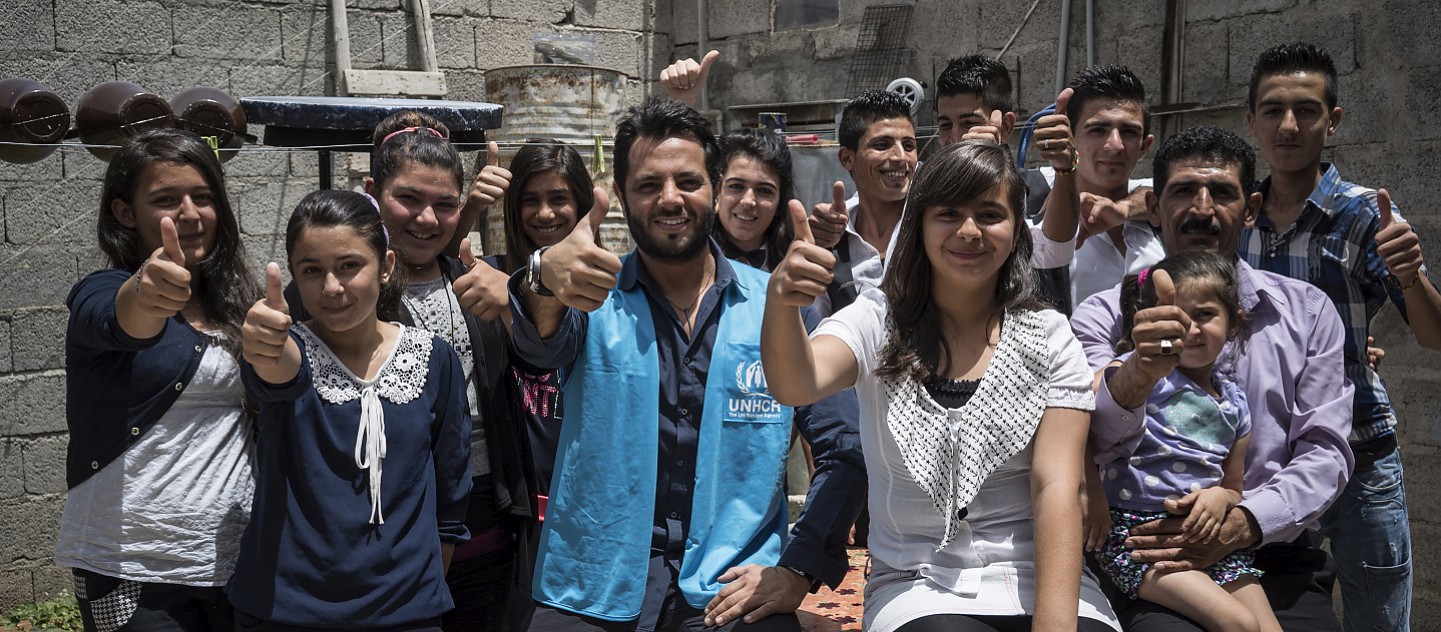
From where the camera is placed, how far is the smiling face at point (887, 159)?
4.15 metres

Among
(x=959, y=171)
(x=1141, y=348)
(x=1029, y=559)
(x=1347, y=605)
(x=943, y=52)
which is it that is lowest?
(x=1347, y=605)

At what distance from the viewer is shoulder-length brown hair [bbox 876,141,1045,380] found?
2561 mm

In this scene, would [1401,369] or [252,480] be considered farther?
[1401,369]

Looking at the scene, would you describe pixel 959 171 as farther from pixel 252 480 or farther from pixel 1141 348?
pixel 252 480

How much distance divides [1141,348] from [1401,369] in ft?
9.42

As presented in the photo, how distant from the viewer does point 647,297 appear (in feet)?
9.69

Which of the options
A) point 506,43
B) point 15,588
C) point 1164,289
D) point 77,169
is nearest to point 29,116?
point 77,169

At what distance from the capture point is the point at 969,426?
2.54m

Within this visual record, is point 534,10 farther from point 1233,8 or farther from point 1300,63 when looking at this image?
point 1300,63

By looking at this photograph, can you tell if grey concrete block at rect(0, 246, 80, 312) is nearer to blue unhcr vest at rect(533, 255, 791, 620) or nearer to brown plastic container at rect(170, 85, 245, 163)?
brown plastic container at rect(170, 85, 245, 163)

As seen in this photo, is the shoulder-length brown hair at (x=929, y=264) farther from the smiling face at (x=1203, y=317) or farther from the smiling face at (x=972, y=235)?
the smiling face at (x=1203, y=317)

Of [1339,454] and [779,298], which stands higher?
[779,298]

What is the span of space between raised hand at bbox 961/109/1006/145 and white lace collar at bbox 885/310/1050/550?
95 cm

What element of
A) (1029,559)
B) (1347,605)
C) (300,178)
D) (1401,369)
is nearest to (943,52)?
(1401,369)
